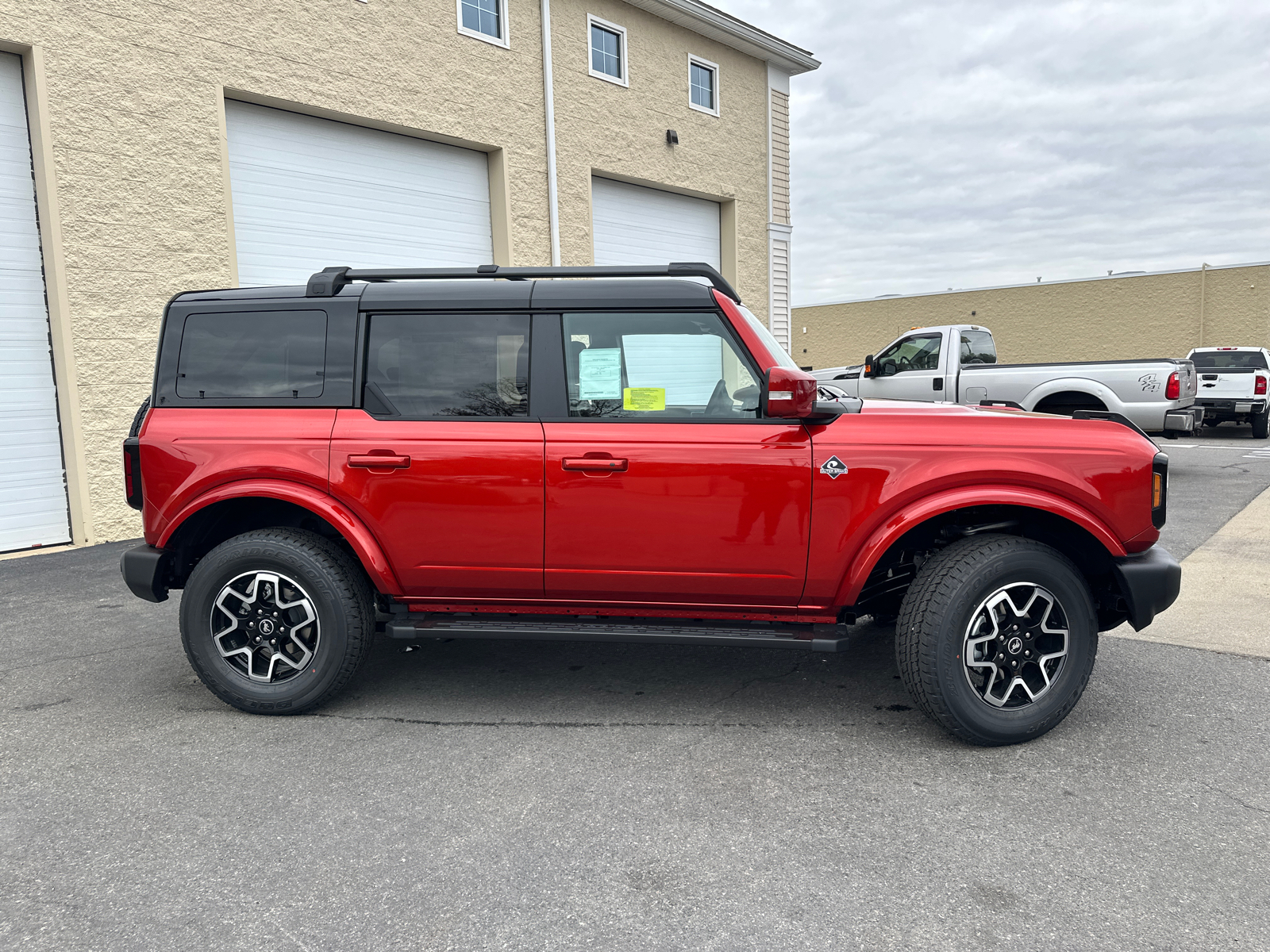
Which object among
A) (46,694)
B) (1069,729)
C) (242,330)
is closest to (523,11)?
(242,330)

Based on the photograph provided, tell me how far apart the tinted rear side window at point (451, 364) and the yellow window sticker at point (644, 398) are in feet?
1.44

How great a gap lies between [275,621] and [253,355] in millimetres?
1208

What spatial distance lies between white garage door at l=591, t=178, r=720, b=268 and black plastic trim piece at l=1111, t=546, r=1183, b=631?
1026 cm

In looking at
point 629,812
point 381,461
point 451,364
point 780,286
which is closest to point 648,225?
point 780,286

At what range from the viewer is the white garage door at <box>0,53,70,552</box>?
7336 millimetres

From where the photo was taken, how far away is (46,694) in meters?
4.11

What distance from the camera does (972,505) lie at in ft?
11.1

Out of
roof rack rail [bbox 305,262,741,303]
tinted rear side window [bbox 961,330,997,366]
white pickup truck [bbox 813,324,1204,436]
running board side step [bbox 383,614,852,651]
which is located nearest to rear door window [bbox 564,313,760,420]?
roof rack rail [bbox 305,262,741,303]

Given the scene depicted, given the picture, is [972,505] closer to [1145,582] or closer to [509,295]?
[1145,582]

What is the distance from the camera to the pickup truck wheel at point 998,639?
333 centimetres

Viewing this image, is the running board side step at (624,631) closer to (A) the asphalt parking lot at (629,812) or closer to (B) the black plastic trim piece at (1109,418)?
(A) the asphalt parking lot at (629,812)

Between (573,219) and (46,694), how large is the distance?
9456 millimetres

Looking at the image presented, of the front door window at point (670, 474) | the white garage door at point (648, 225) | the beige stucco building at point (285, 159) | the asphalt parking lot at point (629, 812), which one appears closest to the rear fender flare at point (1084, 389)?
the white garage door at point (648, 225)

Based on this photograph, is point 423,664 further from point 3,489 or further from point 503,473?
point 3,489
